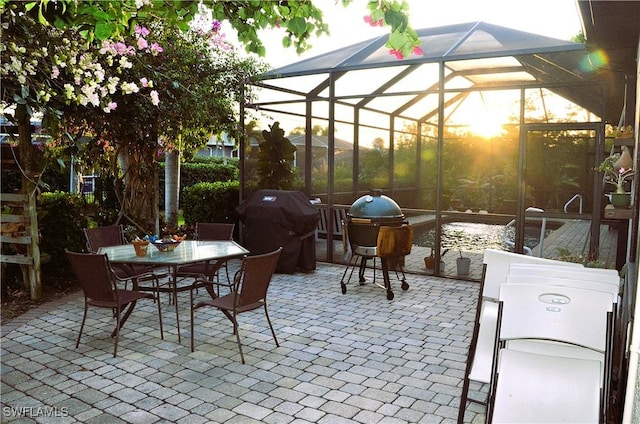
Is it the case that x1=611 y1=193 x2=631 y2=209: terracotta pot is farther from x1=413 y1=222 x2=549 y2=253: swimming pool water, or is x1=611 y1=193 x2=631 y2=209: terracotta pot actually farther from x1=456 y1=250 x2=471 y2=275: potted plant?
x1=413 y1=222 x2=549 y2=253: swimming pool water

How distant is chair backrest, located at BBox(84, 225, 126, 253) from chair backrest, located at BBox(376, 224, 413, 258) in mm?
3128

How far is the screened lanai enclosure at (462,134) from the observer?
23.0 ft

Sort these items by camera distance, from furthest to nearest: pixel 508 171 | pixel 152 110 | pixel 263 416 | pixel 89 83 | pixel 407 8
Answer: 1. pixel 508 171
2. pixel 152 110
3. pixel 89 83
4. pixel 263 416
5. pixel 407 8

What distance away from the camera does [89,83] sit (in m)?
→ 4.22

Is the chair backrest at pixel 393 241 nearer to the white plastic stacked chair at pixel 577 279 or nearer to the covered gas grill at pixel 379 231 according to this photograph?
the covered gas grill at pixel 379 231

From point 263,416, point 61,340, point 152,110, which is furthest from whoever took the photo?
point 152,110

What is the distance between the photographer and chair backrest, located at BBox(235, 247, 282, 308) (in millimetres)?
4141

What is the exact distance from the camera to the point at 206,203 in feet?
30.0

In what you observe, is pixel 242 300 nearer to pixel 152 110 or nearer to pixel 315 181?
pixel 152 110

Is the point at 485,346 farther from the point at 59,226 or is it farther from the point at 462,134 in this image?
the point at 462,134

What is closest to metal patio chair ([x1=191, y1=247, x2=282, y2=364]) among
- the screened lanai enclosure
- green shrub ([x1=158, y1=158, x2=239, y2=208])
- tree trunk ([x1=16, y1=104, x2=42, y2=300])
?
tree trunk ([x1=16, y1=104, x2=42, y2=300])

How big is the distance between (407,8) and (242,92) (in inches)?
273

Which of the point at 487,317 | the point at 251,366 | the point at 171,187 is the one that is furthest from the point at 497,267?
the point at 171,187

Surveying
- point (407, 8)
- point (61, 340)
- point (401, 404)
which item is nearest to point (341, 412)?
point (401, 404)
